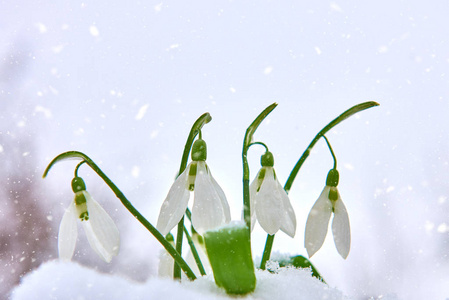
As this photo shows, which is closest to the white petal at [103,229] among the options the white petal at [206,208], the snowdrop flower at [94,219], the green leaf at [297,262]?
the snowdrop flower at [94,219]

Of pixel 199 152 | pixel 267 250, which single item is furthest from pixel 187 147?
pixel 267 250

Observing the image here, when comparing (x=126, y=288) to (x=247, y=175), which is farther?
(x=247, y=175)

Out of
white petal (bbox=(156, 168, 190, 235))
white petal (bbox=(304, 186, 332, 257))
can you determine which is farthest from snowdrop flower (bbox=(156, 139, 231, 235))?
white petal (bbox=(304, 186, 332, 257))

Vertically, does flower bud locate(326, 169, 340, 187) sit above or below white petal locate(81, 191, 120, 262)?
above

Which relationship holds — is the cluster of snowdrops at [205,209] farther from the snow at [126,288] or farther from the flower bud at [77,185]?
the snow at [126,288]

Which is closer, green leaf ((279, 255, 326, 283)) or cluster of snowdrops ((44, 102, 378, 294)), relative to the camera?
cluster of snowdrops ((44, 102, 378, 294))

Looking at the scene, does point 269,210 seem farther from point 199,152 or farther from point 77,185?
point 77,185

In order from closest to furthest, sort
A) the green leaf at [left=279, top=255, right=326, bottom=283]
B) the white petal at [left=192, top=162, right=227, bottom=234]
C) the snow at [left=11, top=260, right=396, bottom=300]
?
the snow at [left=11, top=260, right=396, bottom=300] → the white petal at [left=192, top=162, right=227, bottom=234] → the green leaf at [left=279, top=255, right=326, bottom=283]

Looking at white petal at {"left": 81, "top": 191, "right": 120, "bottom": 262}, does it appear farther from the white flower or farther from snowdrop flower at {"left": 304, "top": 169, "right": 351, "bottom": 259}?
snowdrop flower at {"left": 304, "top": 169, "right": 351, "bottom": 259}
